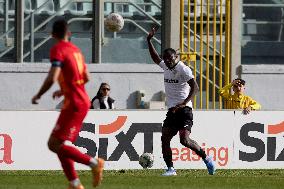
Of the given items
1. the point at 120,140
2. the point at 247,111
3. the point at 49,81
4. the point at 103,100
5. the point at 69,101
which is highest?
the point at 49,81

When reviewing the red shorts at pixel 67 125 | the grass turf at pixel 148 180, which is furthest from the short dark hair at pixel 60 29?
the grass turf at pixel 148 180

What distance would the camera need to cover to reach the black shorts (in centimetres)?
1836

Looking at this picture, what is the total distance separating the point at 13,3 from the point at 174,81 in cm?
727

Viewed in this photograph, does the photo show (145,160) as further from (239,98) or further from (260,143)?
(239,98)

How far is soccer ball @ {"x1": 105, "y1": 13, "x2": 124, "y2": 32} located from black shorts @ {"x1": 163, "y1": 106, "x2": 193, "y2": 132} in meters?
4.97

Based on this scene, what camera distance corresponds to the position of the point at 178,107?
1825 centimetres

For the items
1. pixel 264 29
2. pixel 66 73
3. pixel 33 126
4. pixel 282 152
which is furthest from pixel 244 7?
pixel 66 73

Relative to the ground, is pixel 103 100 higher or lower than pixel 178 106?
lower

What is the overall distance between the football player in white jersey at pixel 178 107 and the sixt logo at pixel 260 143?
7.38 ft

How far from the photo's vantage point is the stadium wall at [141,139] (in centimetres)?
1975

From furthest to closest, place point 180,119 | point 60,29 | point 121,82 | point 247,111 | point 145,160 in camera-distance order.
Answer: point 121,82 < point 247,111 < point 145,160 < point 180,119 < point 60,29

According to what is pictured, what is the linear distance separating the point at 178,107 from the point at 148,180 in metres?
2.14

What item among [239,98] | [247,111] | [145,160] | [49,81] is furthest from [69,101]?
[239,98]

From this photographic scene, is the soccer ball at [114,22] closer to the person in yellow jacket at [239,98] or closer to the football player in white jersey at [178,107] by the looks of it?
the person in yellow jacket at [239,98]
